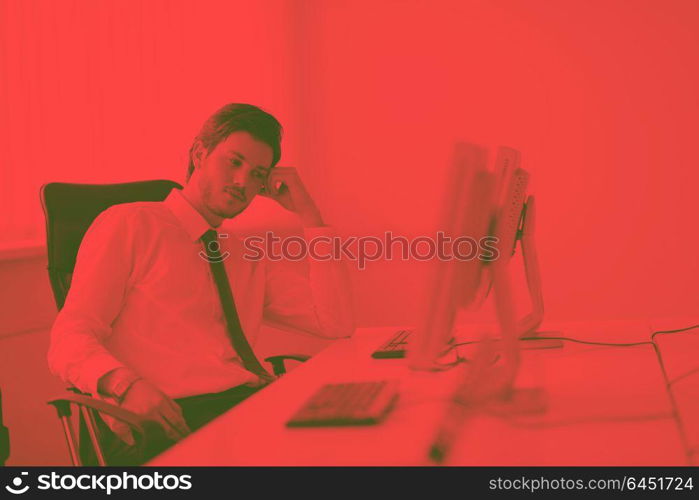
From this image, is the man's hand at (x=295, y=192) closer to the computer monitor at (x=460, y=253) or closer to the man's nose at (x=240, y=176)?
the man's nose at (x=240, y=176)

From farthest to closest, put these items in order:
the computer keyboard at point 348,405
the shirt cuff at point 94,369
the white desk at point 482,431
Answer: the shirt cuff at point 94,369
the computer keyboard at point 348,405
the white desk at point 482,431

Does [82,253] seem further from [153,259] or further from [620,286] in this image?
[620,286]

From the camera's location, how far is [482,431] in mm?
871

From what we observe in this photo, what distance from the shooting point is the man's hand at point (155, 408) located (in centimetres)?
115

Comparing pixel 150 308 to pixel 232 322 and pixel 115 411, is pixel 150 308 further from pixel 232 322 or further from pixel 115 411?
pixel 115 411

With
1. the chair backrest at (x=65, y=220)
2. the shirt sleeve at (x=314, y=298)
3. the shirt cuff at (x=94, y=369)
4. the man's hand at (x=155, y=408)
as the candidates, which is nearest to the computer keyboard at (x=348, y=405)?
the man's hand at (x=155, y=408)

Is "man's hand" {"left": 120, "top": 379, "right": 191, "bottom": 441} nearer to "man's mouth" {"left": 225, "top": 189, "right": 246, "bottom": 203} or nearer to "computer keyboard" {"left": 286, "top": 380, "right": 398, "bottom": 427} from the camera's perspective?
"computer keyboard" {"left": 286, "top": 380, "right": 398, "bottom": 427}

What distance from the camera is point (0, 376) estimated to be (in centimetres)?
191

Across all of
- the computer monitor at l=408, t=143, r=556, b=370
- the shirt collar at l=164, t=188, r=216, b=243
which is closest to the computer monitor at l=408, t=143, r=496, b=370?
the computer monitor at l=408, t=143, r=556, b=370

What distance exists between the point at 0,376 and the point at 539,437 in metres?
1.65

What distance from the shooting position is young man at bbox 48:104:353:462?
4.18 feet

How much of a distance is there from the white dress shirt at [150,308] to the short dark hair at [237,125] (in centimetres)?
17

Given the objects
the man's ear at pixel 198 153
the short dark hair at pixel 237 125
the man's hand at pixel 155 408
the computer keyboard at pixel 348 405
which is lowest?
the man's hand at pixel 155 408

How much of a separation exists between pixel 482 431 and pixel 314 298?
964 mm
